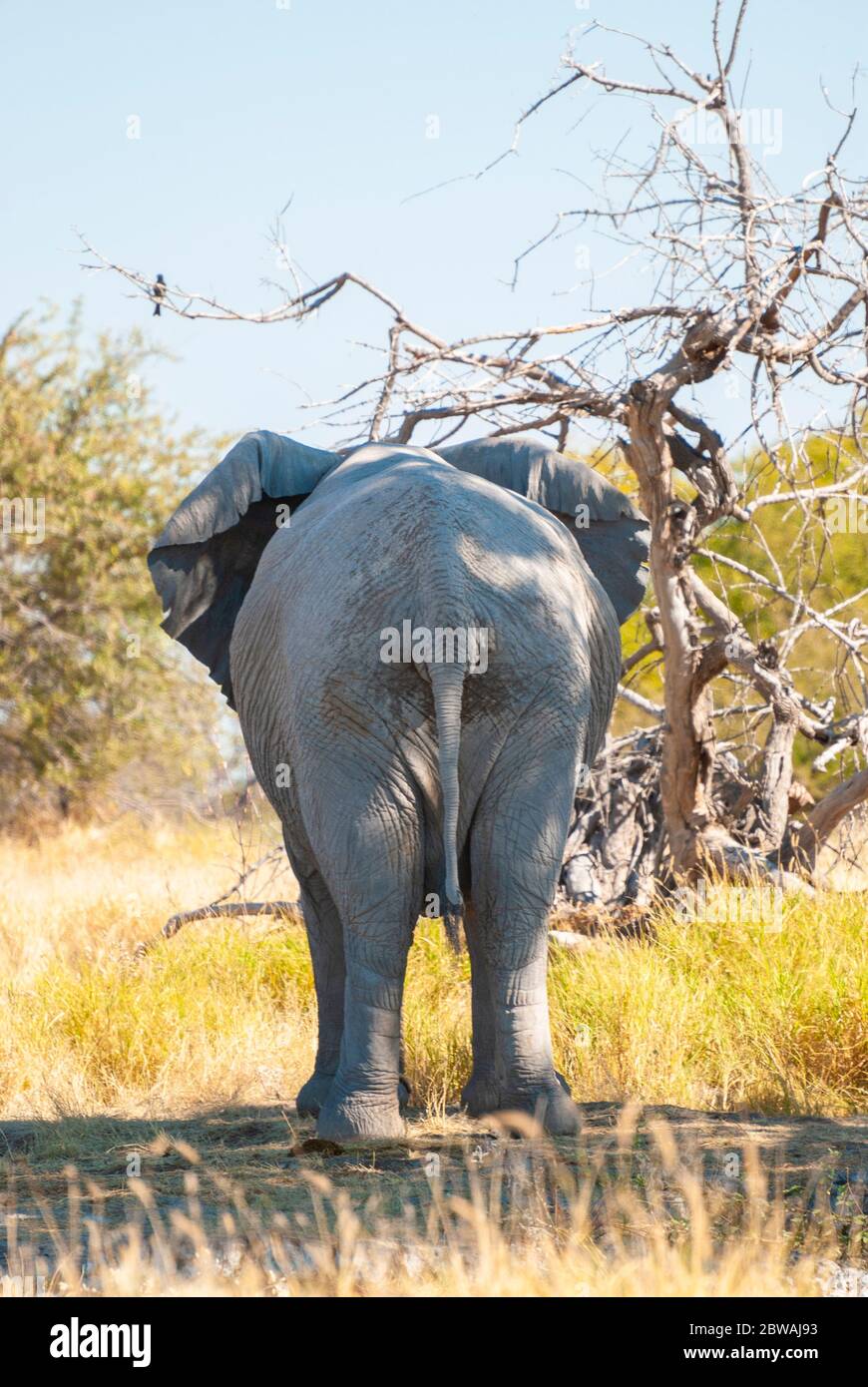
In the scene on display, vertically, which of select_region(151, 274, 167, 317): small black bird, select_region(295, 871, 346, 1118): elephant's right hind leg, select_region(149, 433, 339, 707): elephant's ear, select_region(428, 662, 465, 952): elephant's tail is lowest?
select_region(295, 871, 346, 1118): elephant's right hind leg

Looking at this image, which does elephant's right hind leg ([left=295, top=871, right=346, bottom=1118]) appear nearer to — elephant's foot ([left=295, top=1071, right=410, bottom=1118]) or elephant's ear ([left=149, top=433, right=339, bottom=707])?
elephant's foot ([left=295, top=1071, right=410, bottom=1118])

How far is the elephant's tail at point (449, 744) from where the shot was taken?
14.2 ft

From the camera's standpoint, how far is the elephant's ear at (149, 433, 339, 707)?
17.7ft

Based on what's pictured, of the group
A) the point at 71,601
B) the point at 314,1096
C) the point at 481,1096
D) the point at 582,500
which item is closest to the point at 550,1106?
the point at 481,1096

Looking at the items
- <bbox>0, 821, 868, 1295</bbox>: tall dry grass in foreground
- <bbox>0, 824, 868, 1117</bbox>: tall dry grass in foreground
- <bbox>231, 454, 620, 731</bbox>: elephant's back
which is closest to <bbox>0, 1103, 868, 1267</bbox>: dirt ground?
<bbox>0, 821, 868, 1295</bbox>: tall dry grass in foreground

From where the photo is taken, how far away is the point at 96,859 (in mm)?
14711

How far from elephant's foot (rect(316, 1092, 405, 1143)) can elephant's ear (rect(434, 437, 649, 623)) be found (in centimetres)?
205

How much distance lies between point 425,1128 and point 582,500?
2170 mm

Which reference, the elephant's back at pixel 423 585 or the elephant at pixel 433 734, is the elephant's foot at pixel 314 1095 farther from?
the elephant's back at pixel 423 585

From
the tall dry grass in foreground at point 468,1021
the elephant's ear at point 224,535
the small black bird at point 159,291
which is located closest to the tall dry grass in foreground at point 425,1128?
the tall dry grass in foreground at point 468,1021

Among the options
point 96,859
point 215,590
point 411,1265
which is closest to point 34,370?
point 96,859

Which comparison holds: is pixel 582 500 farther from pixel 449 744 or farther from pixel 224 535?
pixel 449 744

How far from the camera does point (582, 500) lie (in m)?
5.57
